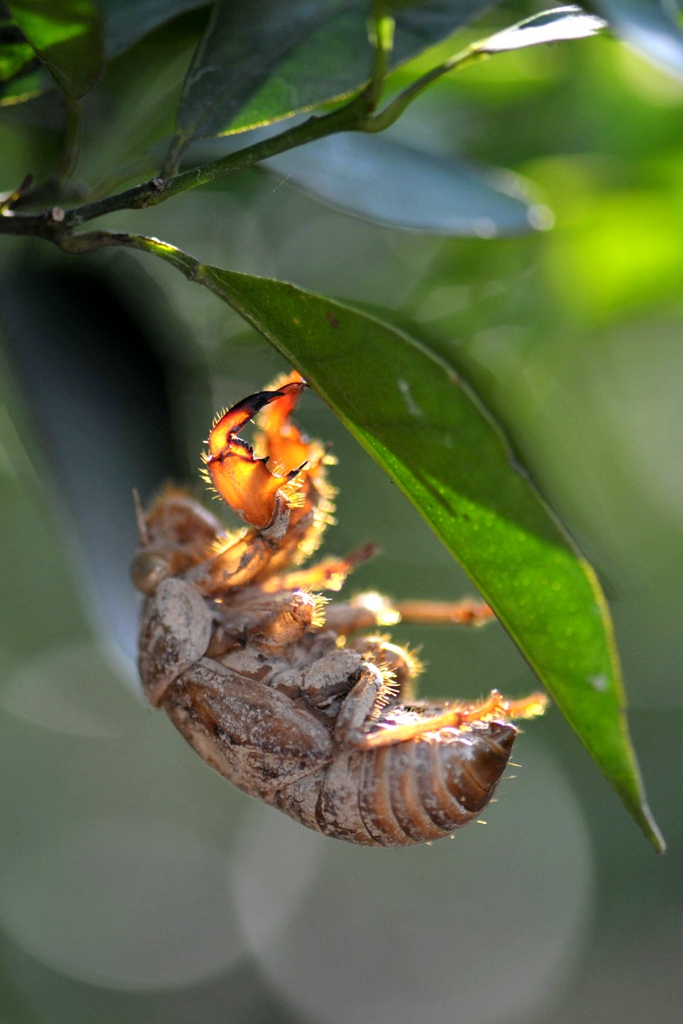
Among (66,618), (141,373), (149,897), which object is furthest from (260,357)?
(149,897)

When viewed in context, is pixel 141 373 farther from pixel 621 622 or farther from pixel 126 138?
pixel 621 622

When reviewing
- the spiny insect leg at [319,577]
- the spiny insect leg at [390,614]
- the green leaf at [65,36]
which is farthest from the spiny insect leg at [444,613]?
the green leaf at [65,36]

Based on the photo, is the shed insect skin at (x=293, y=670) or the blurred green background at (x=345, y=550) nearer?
the shed insect skin at (x=293, y=670)

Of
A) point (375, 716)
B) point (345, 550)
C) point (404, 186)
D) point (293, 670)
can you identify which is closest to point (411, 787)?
point (375, 716)

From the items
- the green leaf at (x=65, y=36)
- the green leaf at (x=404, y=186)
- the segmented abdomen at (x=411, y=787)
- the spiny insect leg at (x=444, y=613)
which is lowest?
the segmented abdomen at (x=411, y=787)

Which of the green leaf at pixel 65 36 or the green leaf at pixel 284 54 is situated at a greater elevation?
the green leaf at pixel 65 36

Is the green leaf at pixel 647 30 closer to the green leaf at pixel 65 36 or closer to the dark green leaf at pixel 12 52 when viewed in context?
the green leaf at pixel 65 36

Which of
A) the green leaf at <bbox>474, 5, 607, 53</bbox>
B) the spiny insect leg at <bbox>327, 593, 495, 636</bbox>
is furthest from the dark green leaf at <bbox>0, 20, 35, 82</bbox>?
the spiny insect leg at <bbox>327, 593, 495, 636</bbox>

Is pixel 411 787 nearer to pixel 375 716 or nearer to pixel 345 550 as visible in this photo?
pixel 375 716
